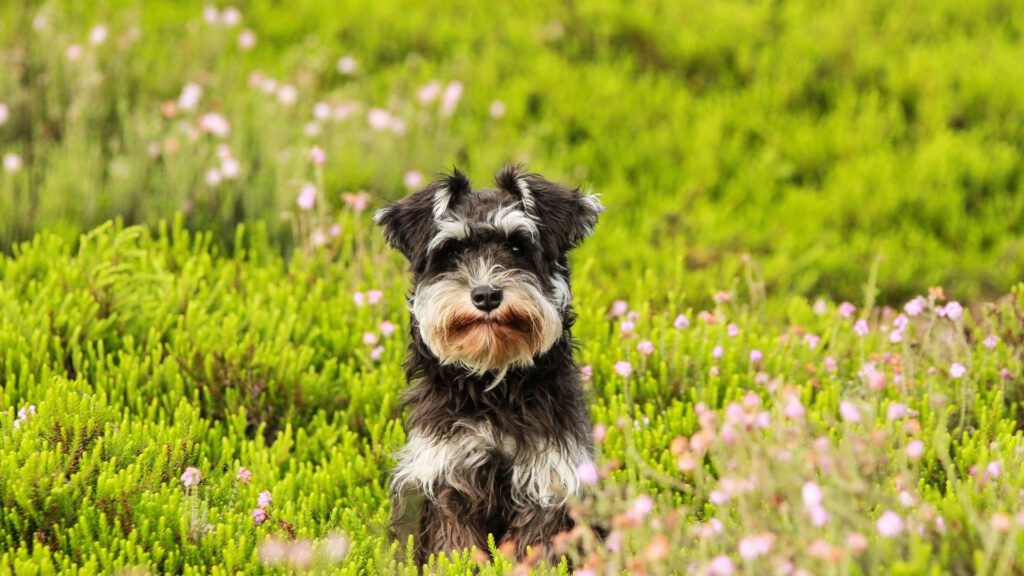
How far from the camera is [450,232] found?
4.34 metres

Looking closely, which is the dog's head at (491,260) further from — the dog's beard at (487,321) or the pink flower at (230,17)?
the pink flower at (230,17)

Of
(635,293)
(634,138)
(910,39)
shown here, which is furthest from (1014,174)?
(635,293)

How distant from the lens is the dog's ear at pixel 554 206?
450 cm

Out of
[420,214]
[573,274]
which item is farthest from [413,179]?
[420,214]

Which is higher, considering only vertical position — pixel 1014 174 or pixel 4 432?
pixel 1014 174

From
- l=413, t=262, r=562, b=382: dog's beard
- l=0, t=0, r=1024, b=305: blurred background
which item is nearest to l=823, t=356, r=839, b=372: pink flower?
l=0, t=0, r=1024, b=305: blurred background

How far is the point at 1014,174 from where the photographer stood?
9.59 m

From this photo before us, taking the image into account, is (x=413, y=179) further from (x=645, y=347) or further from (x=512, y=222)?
(x=512, y=222)

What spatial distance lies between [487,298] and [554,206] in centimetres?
64

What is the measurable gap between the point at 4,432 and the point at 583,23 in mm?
8277

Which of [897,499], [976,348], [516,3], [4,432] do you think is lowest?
[4,432]

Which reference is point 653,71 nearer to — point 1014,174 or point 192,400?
point 1014,174

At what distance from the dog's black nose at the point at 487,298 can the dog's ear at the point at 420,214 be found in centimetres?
44

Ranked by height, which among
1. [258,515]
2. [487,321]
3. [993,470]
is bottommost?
[258,515]
